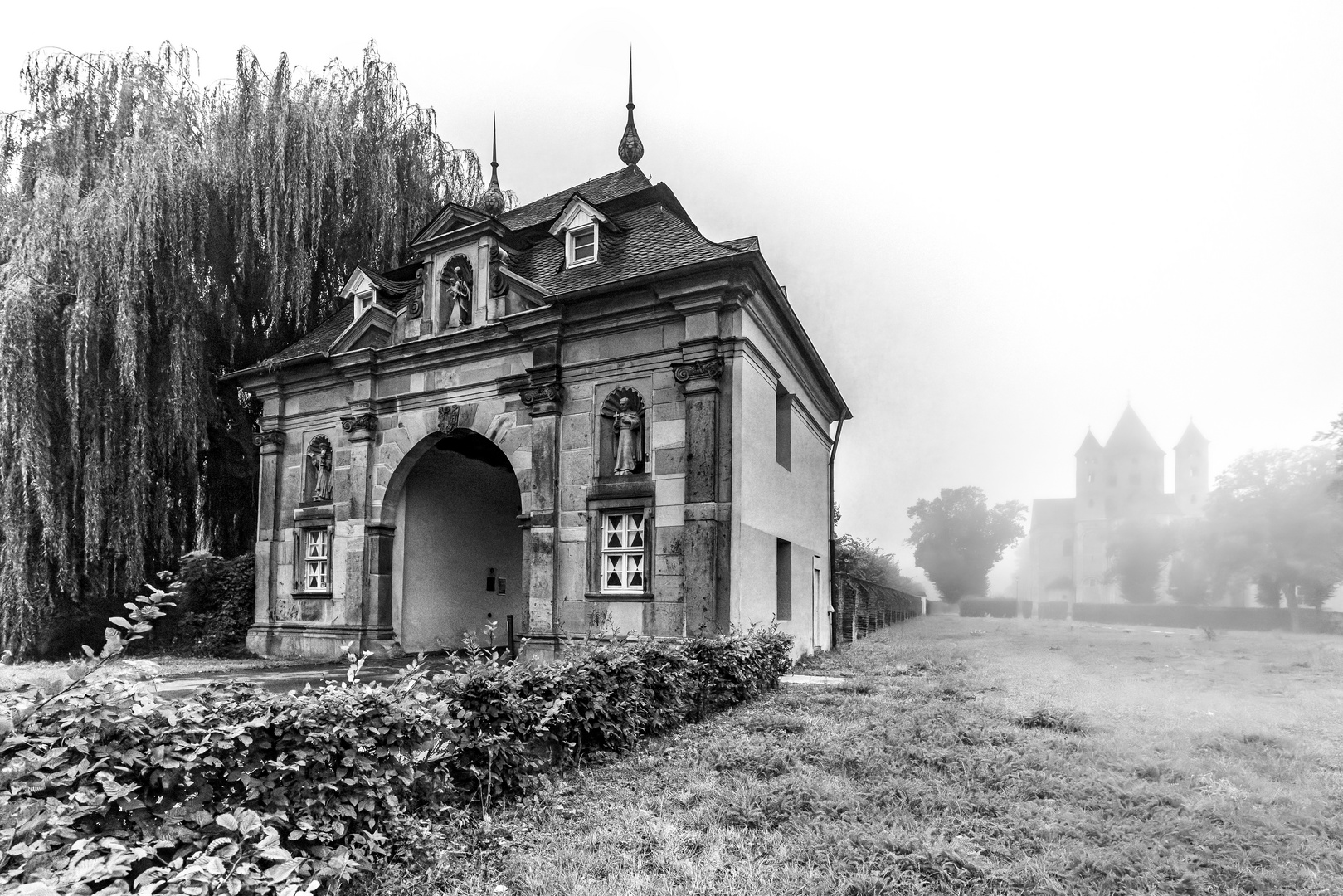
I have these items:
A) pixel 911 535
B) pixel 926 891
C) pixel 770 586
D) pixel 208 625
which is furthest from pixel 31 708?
pixel 911 535

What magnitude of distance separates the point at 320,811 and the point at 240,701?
2.42 feet

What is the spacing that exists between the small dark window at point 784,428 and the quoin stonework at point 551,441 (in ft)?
0.18

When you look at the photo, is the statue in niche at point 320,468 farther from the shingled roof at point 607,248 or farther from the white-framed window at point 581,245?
the white-framed window at point 581,245

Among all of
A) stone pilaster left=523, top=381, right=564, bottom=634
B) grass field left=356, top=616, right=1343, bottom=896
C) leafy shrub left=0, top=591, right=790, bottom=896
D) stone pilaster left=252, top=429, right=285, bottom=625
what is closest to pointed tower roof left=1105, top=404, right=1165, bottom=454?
grass field left=356, top=616, right=1343, bottom=896

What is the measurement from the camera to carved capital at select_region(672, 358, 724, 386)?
11195 mm

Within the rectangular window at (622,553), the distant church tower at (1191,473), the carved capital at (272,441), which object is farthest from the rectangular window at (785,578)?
the carved capital at (272,441)

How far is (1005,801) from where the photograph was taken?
5277 millimetres

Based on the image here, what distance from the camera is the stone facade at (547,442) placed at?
36.9 ft

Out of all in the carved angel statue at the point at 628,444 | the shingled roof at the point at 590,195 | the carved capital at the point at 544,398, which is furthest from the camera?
the shingled roof at the point at 590,195

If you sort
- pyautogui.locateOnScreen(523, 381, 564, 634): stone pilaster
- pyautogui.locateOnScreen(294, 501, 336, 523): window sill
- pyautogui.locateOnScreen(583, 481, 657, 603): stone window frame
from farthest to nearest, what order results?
pyautogui.locateOnScreen(294, 501, 336, 523): window sill < pyautogui.locateOnScreen(523, 381, 564, 634): stone pilaster < pyautogui.locateOnScreen(583, 481, 657, 603): stone window frame

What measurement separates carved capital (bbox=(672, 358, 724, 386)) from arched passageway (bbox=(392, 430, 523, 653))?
169 inches

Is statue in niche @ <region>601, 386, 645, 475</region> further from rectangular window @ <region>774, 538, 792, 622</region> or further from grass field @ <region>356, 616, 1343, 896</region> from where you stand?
grass field @ <region>356, 616, 1343, 896</region>

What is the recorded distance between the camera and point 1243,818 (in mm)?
4801

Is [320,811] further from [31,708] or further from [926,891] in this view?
[926,891]
